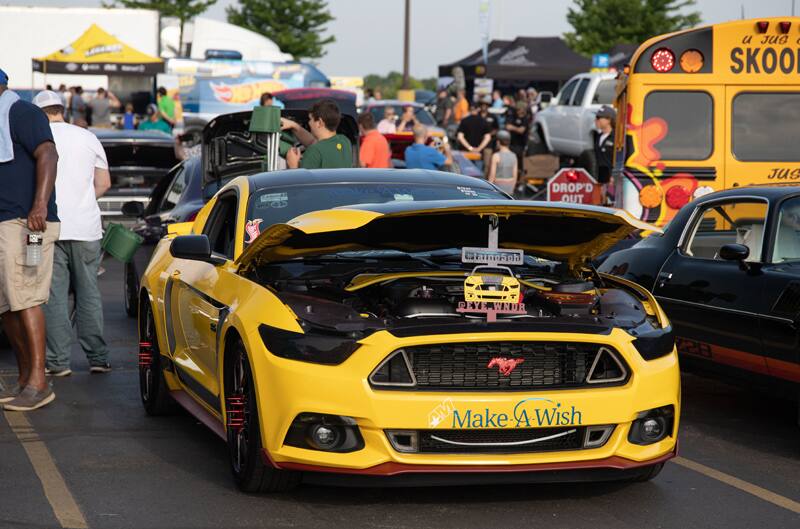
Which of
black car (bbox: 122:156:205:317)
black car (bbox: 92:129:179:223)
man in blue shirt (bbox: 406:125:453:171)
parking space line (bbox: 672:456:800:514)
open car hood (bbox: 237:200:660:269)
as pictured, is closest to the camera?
open car hood (bbox: 237:200:660:269)

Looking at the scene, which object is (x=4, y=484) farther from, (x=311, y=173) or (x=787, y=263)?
(x=787, y=263)

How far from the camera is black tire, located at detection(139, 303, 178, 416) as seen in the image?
845 centimetres

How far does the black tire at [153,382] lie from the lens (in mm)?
8453

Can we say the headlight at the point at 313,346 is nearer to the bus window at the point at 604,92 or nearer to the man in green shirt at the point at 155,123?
the bus window at the point at 604,92

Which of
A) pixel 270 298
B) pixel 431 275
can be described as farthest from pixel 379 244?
pixel 270 298

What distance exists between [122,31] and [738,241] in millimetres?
36174

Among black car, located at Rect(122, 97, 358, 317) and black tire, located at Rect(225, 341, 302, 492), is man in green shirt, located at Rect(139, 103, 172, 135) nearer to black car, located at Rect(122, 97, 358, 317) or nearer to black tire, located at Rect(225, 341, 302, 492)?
black car, located at Rect(122, 97, 358, 317)

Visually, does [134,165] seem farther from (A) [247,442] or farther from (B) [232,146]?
(A) [247,442]

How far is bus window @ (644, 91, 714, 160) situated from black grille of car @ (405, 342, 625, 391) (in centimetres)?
→ 822

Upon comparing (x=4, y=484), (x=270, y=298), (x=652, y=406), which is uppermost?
(x=270, y=298)

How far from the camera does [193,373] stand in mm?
7543

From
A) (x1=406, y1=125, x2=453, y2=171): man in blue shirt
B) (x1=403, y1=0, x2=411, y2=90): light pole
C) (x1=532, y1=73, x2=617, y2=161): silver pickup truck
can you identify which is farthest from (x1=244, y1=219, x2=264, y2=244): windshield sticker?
(x1=403, y1=0, x2=411, y2=90): light pole

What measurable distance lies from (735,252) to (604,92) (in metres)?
18.0

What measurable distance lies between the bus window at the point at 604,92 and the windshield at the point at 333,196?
18396 millimetres
